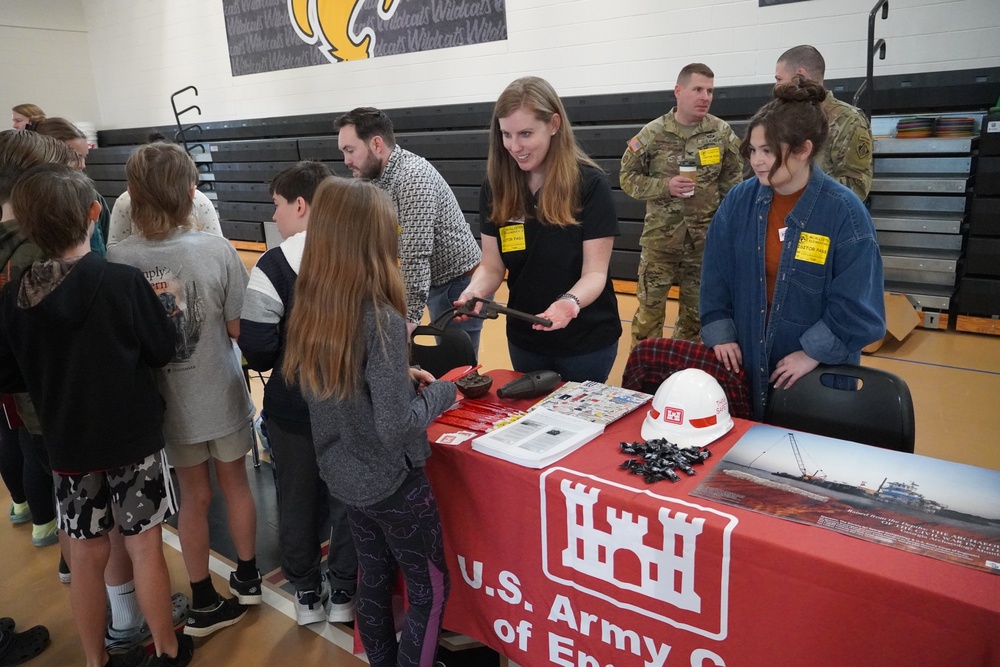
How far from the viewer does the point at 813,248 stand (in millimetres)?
1839

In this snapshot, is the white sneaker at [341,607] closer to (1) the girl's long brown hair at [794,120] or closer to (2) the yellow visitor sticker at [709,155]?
(1) the girl's long brown hair at [794,120]

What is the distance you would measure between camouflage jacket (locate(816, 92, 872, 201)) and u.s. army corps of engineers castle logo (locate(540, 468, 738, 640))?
251 centimetres

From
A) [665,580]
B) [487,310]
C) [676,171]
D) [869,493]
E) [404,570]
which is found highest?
[676,171]

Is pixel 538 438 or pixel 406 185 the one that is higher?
pixel 406 185

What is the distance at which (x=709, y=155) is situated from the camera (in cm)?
363

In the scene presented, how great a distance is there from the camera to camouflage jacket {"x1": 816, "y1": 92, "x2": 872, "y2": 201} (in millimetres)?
3221

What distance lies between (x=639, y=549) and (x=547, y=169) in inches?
42.8

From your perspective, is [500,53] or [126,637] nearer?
[126,637]

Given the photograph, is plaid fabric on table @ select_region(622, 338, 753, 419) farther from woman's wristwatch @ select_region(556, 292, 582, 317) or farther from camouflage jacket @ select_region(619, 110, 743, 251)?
camouflage jacket @ select_region(619, 110, 743, 251)

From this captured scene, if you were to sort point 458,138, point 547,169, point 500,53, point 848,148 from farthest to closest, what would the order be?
point 458,138 → point 500,53 → point 848,148 → point 547,169

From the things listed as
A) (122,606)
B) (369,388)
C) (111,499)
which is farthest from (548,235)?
(122,606)

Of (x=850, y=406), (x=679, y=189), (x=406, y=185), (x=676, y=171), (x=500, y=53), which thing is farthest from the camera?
(x=500, y=53)

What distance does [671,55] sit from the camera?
5.15 meters

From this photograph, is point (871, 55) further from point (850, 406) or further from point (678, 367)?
point (850, 406)
